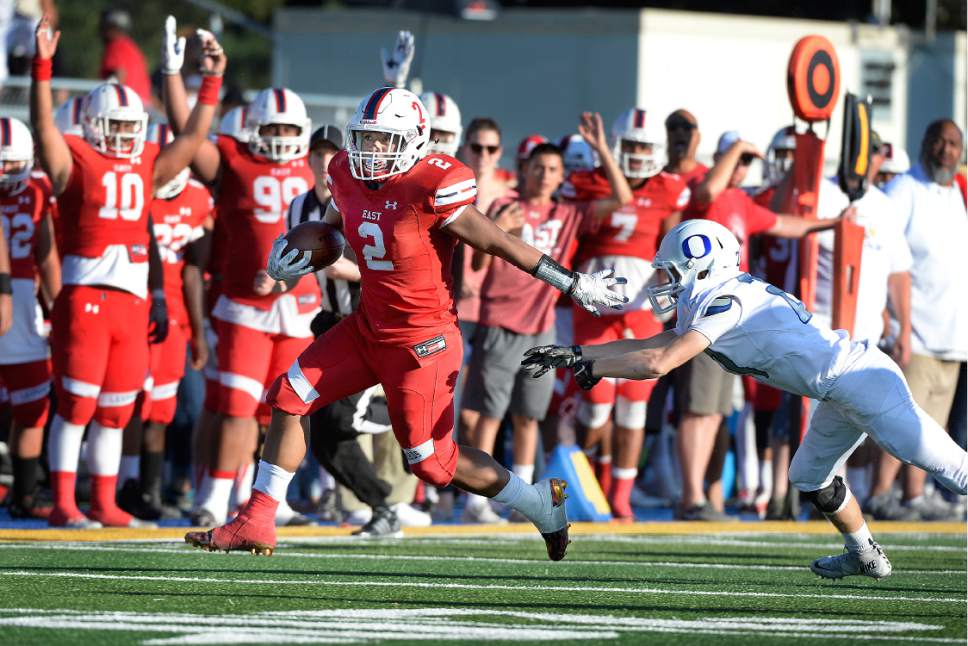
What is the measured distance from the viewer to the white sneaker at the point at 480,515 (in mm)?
10125

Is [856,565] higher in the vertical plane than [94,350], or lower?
lower

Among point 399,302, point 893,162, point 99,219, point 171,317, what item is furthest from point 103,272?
point 893,162

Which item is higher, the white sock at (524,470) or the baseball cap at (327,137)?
the baseball cap at (327,137)

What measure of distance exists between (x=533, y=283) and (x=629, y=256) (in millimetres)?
558

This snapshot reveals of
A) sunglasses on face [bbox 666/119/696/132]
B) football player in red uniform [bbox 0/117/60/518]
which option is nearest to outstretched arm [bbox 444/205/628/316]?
football player in red uniform [bbox 0/117/60/518]

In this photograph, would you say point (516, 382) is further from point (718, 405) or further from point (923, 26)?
point (923, 26)

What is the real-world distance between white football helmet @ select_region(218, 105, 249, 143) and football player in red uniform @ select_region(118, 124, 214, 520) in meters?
0.31

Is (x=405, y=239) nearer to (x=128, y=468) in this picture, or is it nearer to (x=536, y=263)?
(x=536, y=263)

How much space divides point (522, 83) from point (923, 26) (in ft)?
28.4

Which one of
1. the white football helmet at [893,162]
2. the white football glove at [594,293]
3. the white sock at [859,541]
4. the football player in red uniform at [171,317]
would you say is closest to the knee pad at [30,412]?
the football player in red uniform at [171,317]

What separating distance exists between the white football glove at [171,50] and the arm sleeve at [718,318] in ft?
12.9

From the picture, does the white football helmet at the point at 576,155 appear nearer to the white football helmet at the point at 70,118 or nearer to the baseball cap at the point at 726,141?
the baseball cap at the point at 726,141

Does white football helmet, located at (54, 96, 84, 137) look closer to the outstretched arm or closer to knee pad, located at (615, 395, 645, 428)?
knee pad, located at (615, 395, 645, 428)

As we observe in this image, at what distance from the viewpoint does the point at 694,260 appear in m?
6.73
